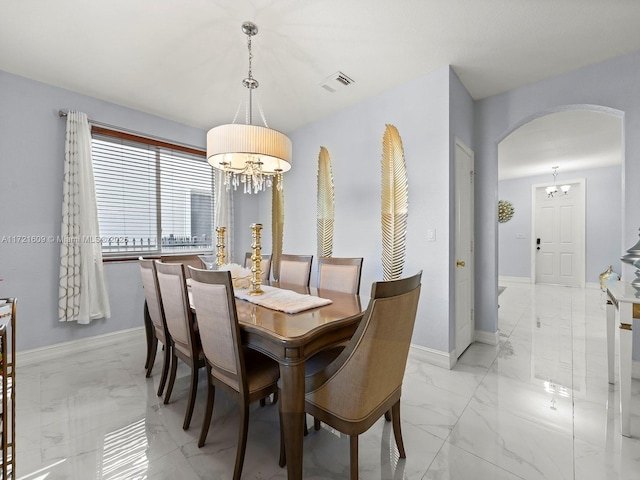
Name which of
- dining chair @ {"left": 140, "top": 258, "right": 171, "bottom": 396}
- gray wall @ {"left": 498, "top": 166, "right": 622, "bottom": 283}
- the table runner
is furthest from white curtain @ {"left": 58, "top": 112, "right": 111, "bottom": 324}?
gray wall @ {"left": 498, "top": 166, "right": 622, "bottom": 283}

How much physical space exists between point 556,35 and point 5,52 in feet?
14.2

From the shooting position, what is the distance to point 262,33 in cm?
209

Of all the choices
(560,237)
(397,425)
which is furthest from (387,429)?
(560,237)

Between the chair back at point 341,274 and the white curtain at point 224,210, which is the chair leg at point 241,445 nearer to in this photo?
the chair back at point 341,274

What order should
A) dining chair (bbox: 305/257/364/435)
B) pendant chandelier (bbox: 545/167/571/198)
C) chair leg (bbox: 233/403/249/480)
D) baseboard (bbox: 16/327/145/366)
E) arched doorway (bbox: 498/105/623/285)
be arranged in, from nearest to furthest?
1. chair leg (bbox: 233/403/249/480)
2. dining chair (bbox: 305/257/364/435)
3. baseboard (bbox: 16/327/145/366)
4. arched doorway (bbox: 498/105/623/285)
5. pendant chandelier (bbox: 545/167/571/198)

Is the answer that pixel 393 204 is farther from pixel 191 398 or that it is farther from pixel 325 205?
pixel 191 398

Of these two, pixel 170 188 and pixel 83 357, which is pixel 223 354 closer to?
pixel 83 357

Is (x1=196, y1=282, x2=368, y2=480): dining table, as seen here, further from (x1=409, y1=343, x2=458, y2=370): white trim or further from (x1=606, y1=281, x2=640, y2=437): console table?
(x1=606, y1=281, x2=640, y2=437): console table

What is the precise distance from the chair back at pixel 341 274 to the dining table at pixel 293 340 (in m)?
0.57

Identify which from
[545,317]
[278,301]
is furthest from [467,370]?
[545,317]

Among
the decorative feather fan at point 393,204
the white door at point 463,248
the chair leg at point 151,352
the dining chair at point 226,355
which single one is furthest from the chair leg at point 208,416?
the white door at point 463,248

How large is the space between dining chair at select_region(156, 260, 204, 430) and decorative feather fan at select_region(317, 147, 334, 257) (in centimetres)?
201

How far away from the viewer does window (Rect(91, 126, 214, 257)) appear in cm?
317

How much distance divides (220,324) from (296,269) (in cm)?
135
